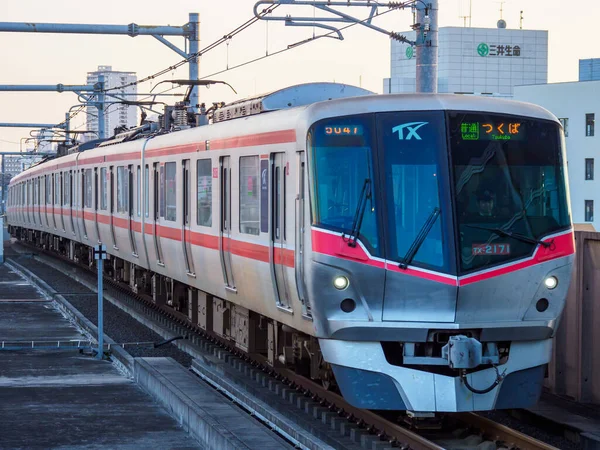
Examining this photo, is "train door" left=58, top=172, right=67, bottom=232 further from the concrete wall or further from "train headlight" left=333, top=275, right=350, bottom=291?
"train headlight" left=333, top=275, right=350, bottom=291

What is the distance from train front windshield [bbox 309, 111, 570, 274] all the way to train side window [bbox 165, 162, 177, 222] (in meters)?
6.83

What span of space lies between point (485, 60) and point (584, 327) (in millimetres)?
111959

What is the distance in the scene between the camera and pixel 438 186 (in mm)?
9641

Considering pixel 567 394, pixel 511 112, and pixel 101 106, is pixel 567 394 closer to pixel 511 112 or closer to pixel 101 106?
pixel 511 112

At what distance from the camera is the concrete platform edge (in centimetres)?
881

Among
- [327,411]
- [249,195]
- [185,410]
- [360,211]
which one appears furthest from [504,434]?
[249,195]

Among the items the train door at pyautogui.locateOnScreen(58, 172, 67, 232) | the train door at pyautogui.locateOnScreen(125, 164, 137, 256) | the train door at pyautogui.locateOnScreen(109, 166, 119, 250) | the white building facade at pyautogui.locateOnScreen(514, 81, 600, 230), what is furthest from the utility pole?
the white building facade at pyautogui.locateOnScreen(514, 81, 600, 230)

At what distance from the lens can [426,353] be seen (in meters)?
9.59

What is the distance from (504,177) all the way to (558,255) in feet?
2.55

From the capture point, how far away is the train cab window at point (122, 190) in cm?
2102

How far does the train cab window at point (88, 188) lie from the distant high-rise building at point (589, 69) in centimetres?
6047

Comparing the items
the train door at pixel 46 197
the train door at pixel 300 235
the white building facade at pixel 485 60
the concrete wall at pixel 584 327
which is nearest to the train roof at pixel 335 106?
the train door at pixel 300 235

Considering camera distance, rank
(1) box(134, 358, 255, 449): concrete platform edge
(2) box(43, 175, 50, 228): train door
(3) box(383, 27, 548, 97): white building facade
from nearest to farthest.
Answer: (1) box(134, 358, 255, 449): concrete platform edge, (2) box(43, 175, 50, 228): train door, (3) box(383, 27, 548, 97): white building facade

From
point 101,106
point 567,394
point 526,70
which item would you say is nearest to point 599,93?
point 101,106
